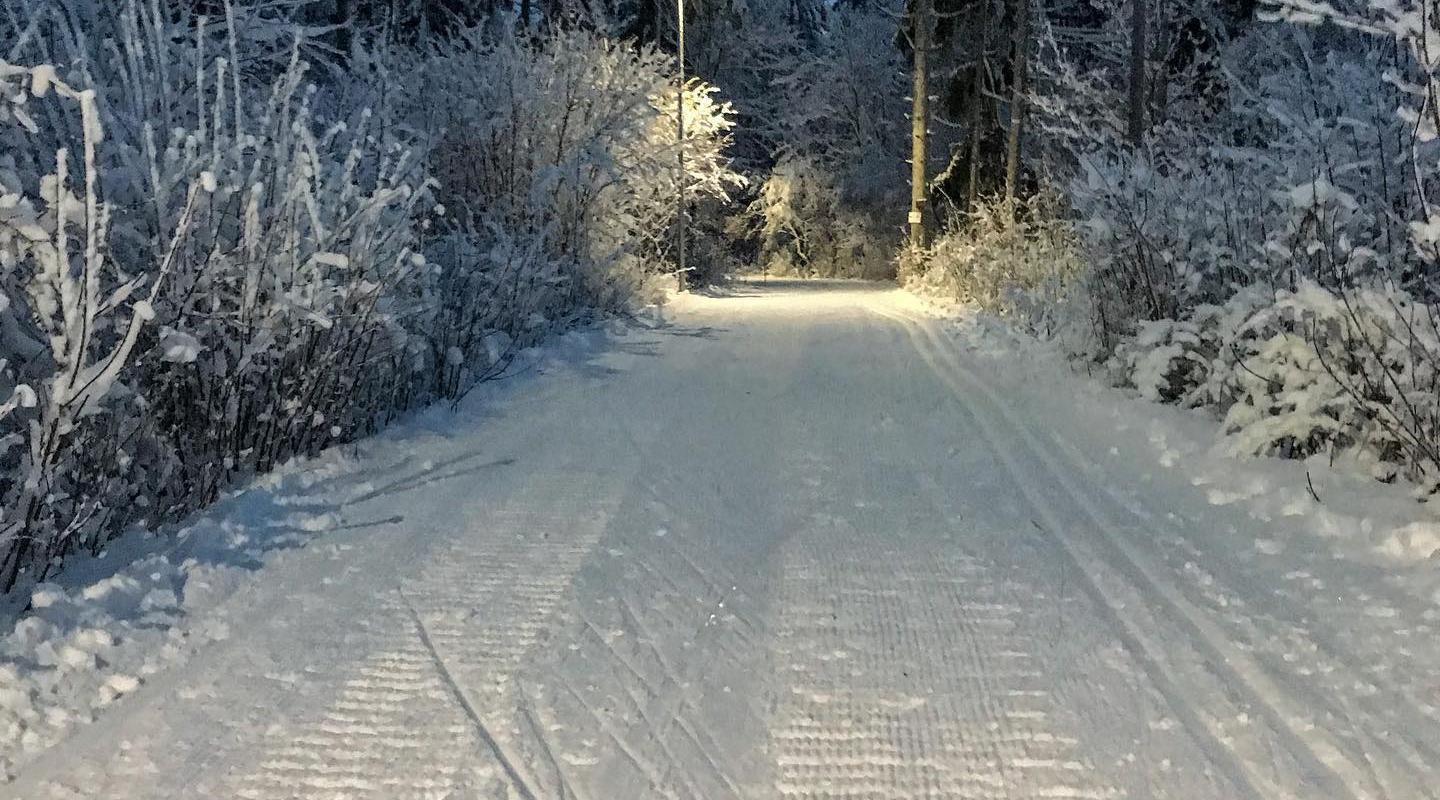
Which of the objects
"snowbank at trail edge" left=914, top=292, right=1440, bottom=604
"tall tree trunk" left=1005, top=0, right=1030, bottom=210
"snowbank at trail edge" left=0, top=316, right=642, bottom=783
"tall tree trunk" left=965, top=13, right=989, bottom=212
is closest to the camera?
"snowbank at trail edge" left=0, top=316, right=642, bottom=783

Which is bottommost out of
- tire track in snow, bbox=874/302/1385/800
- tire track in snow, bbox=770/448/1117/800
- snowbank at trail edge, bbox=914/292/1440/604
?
tire track in snow, bbox=770/448/1117/800

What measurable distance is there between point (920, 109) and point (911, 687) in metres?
23.5

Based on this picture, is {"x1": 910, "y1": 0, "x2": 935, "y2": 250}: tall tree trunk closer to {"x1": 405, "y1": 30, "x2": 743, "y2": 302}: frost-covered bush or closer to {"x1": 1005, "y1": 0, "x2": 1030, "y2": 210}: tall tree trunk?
{"x1": 1005, "y1": 0, "x2": 1030, "y2": 210}: tall tree trunk

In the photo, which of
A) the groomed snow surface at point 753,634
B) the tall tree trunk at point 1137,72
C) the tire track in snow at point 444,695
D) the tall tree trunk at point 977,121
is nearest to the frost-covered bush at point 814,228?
the tall tree trunk at point 977,121

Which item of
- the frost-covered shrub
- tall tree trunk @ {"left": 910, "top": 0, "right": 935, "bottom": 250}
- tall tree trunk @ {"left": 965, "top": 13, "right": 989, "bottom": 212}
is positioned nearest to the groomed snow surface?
the frost-covered shrub

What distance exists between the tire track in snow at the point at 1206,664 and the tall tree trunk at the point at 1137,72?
8928 mm

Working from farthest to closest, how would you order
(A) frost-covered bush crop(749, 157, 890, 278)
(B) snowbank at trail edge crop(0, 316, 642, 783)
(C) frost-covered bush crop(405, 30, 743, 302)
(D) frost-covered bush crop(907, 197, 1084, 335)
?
(A) frost-covered bush crop(749, 157, 890, 278) → (C) frost-covered bush crop(405, 30, 743, 302) → (D) frost-covered bush crop(907, 197, 1084, 335) → (B) snowbank at trail edge crop(0, 316, 642, 783)

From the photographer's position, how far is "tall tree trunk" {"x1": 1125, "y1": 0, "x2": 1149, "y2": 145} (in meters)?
13.6

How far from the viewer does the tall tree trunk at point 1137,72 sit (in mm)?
13578

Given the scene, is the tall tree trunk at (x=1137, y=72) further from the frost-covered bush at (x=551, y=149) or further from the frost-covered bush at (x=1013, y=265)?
the frost-covered bush at (x=551, y=149)

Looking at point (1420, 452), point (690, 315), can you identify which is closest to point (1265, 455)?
point (1420, 452)

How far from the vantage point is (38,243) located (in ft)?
13.6

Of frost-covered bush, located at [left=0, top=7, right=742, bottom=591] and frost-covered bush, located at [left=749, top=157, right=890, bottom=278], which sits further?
frost-covered bush, located at [left=749, top=157, right=890, bottom=278]

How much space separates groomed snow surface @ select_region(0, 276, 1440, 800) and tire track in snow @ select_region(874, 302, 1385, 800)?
14mm
